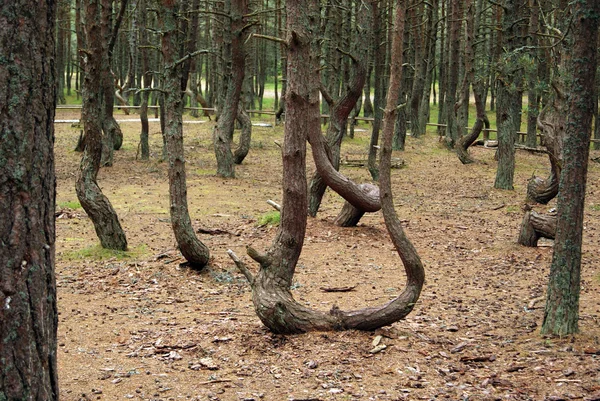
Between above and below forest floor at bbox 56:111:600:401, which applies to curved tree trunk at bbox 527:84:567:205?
above

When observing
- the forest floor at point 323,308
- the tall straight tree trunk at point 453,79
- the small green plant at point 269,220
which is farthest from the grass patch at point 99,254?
the tall straight tree trunk at point 453,79

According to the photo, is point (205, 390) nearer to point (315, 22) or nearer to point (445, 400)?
point (445, 400)

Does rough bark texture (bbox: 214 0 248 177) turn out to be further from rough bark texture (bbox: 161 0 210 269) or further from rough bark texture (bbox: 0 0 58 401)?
rough bark texture (bbox: 0 0 58 401)

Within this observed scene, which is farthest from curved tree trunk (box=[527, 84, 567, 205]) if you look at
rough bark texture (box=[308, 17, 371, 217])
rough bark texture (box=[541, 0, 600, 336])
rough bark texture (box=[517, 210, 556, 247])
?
rough bark texture (box=[541, 0, 600, 336])

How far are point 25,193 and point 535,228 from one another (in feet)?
30.6

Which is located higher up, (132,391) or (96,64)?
(96,64)

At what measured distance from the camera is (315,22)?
516 inches

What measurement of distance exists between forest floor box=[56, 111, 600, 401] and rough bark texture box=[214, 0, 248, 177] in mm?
2676

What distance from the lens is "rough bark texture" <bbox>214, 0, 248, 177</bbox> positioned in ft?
59.4

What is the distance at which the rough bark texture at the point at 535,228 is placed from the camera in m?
10.6

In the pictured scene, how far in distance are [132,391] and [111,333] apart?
175cm

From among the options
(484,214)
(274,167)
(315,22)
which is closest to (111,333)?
(315,22)

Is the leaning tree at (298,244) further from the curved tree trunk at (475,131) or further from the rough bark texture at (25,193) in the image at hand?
the curved tree trunk at (475,131)

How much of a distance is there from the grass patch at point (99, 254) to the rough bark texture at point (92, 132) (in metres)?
0.33
